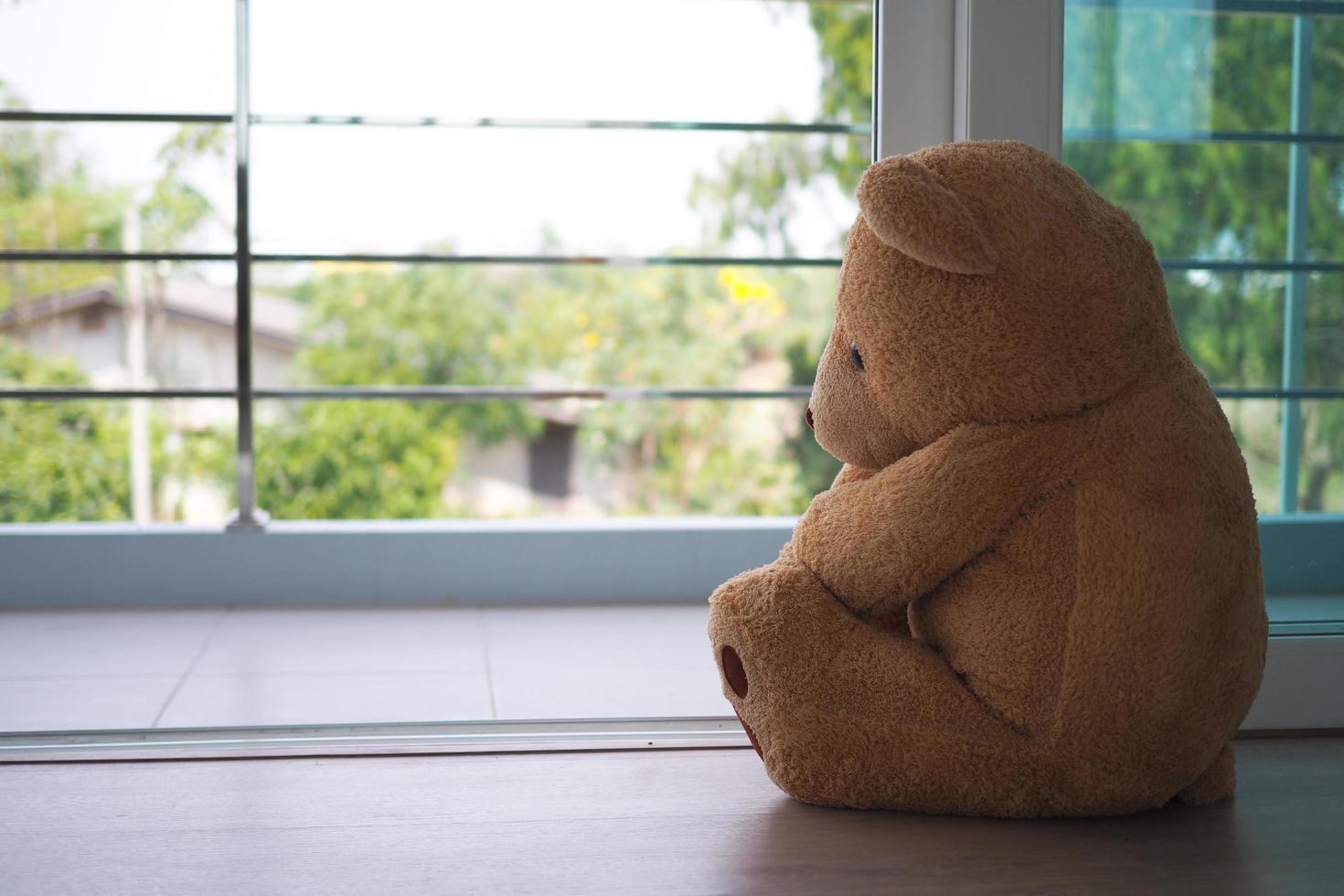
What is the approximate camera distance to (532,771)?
1331 millimetres

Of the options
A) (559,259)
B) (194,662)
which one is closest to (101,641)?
(194,662)

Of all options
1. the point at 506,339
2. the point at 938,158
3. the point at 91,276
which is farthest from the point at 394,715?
the point at 506,339

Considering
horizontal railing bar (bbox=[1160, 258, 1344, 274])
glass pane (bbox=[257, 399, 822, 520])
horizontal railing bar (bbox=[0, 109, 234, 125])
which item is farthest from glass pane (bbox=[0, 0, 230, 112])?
horizontal railing bar (bbox=[1160, 258, 1344, 274])

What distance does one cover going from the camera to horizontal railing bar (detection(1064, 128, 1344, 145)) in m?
1.49

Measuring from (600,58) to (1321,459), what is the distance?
208 inches

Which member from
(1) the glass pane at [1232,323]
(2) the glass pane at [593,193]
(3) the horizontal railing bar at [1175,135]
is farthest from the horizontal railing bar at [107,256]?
(2) the glass pane at [593,193]

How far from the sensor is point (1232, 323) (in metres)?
1.51

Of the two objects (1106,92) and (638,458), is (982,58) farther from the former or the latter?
(638,458)

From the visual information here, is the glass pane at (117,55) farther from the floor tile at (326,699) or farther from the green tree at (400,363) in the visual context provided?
the floor tile at (326,699)

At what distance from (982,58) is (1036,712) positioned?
0.77 meters

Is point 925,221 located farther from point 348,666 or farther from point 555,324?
point 555,324

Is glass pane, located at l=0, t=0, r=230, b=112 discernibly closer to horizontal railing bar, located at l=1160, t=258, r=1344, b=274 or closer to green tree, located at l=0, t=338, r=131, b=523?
green tree, located at l=0, t=338, r=131, b=523

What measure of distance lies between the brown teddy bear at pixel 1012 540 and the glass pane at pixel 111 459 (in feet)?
16.5

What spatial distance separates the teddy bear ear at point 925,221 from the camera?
1064 millimetres
